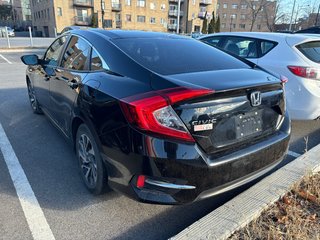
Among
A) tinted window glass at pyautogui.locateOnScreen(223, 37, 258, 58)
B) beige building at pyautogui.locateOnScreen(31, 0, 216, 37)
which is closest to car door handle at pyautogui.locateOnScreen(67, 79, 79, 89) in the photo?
tinted window glass at pyautogui.locateOnScreen(223, 37, 258, 58)

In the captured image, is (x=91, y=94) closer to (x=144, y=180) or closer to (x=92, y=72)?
(x=92, y=72)

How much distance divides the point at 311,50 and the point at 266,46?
698 millimetres

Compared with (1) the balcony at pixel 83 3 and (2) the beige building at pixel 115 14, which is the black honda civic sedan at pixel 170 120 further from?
(1) the balcony at pixel 83 3

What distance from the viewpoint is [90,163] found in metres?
2.62

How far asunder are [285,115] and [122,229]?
1.81 metres

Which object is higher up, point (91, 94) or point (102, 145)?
point (91, 94)

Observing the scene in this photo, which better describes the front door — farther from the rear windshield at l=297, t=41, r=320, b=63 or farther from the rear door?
the rear windshield at l=297, t=41, r=320, b=63

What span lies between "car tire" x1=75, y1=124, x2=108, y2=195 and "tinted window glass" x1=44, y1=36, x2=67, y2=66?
1298 mm

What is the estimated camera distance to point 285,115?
2.59m

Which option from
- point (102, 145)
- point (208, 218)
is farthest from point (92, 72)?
point (208, 218)

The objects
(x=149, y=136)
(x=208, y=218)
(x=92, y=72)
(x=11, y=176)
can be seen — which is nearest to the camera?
(x=149, y=136)

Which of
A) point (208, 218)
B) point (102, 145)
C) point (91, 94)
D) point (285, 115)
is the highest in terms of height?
point (91, 94)

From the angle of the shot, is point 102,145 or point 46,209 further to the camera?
point 46,209

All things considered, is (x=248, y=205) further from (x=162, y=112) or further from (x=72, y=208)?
(x=72, y=208)
